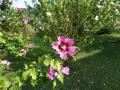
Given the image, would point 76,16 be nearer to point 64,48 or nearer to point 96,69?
point 96,69

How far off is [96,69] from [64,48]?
8166 millimetres

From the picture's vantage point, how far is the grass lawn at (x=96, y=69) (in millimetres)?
9396

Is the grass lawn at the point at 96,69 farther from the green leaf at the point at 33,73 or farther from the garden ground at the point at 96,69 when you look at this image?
the green leaf at the point at 33,73

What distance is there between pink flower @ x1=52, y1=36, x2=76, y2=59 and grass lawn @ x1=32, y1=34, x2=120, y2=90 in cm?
580

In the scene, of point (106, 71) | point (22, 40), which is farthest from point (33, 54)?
→ point (106, 71)

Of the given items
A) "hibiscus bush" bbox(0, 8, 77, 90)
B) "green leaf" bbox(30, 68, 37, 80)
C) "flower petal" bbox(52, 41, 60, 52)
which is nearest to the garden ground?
"hibiscus bush" bbox(0, 8, 77, 90)

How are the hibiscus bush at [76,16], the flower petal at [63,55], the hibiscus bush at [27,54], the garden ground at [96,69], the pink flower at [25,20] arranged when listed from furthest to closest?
the pink flower at [25,20] < the hibiscus bush at [76,16] < the garden ground at [96,69] < the hibiscus bush at [27,54] < the flower petal at [63,55]

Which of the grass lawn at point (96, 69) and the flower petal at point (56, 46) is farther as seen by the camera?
the grass lawn at point (96, 69)

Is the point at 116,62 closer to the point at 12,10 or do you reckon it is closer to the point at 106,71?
the point at 106,71

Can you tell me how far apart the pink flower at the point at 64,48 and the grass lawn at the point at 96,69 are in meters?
5.80

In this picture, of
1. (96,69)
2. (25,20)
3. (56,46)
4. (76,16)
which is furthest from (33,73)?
(25,20)

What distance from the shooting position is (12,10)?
756 inches

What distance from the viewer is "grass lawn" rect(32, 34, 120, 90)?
9396 millimetres

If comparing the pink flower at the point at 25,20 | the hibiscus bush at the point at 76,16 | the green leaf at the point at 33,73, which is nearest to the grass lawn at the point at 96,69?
the hibiscus bush at the point at 76,16
